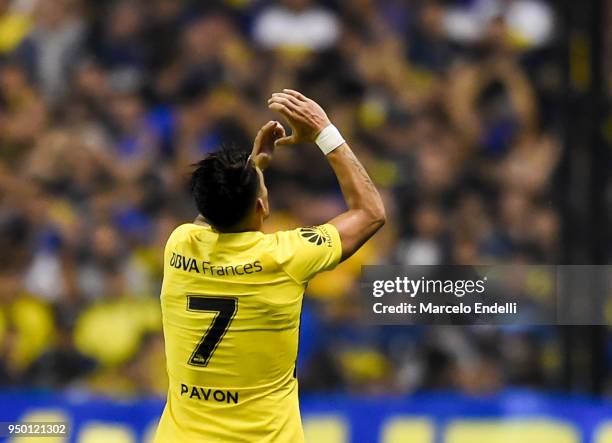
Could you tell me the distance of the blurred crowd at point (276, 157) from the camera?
5.36 meters

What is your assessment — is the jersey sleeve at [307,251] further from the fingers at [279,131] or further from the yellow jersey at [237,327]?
the fingers at [279,131]

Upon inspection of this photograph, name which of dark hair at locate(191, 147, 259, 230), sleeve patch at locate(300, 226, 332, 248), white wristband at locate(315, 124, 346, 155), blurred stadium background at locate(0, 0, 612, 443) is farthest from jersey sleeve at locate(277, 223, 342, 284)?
blurred stadium background at locate(0, 0, 612, 443)

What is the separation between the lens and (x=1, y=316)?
213 inches

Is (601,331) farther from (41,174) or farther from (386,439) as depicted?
(41,174)

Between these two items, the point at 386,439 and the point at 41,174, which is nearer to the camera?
the point at 386,439

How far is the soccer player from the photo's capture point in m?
3.05

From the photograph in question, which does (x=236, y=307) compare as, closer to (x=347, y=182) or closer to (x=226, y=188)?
(x=226, y=188)

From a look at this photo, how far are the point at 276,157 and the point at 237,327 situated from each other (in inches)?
100

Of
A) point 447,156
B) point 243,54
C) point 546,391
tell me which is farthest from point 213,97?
point 546,391

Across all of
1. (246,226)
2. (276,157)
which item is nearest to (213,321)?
(246,226)

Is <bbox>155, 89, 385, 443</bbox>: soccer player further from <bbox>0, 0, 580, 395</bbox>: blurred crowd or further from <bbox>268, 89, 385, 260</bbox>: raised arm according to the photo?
<bbox>0, 0, 580, 395</bbox>: blurred crowd

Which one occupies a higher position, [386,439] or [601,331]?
[601,331]

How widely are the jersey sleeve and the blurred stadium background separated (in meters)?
2.17

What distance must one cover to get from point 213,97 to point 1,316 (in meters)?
1.48
